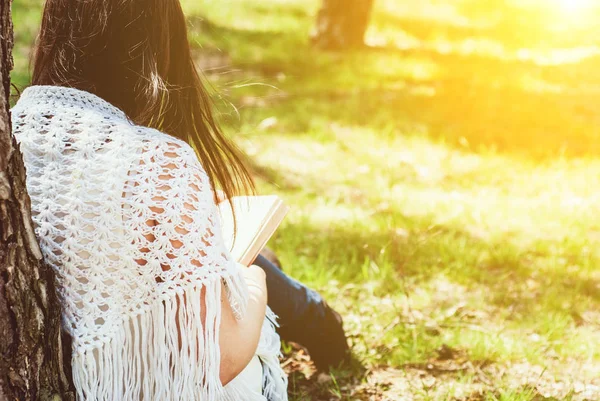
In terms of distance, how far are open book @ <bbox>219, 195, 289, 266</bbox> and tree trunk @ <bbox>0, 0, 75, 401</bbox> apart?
573 mm

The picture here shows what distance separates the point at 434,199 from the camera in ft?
13.9

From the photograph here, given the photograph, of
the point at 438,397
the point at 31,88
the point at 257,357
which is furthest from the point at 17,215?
the point at 438,397

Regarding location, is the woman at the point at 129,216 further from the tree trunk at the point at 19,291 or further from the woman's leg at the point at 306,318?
the woman's leg at the point at 306,318

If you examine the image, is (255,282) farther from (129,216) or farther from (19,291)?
(19,291)

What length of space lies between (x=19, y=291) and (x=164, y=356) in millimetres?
330

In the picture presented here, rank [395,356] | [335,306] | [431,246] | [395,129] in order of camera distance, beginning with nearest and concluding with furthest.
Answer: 1. [395,356]
2. [335,306]
3. [431,246]
4. [395,129]

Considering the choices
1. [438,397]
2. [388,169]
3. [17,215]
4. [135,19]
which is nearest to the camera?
[17,215]

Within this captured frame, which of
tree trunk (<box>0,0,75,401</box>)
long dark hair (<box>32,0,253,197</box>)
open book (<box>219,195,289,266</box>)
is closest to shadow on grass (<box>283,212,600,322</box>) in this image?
open book (<box>219,195,289,266</box>)

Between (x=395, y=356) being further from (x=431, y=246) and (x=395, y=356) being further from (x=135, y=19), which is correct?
(x=135, y=19)

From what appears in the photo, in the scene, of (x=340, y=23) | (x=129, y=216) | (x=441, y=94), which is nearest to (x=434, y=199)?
(x=441, y=94)

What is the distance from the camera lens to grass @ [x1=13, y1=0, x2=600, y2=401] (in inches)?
107

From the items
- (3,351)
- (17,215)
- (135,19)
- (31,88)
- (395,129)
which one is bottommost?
(395,129)

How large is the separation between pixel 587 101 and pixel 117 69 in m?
5.53

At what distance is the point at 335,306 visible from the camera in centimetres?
315
